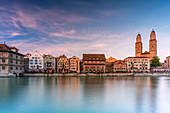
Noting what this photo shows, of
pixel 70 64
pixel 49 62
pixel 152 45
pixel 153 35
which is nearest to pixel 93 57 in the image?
pixel 70 64

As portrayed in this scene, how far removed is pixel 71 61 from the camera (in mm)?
109875

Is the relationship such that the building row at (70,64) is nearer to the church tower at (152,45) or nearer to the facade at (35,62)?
the facade at (35,62)

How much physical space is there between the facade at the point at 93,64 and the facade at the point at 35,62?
29731 millimetres

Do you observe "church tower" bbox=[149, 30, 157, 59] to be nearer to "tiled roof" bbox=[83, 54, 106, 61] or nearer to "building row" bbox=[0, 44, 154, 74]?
"building row" bbox=[0, 44, 154, 74]

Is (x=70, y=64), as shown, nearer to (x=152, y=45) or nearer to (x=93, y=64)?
(x=93, y=64)

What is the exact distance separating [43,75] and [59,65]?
18.6 m

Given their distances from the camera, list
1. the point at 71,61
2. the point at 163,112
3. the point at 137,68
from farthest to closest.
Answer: the point at 137,68 < the point at 71,61 < the point at 163,112

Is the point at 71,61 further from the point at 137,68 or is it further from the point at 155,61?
the point at 155,61

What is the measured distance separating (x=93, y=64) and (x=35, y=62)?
39.3 m

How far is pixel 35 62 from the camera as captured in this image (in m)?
104

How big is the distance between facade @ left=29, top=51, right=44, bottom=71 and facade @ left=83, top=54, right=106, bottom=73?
97.5 feet

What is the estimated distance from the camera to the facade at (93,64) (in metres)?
110

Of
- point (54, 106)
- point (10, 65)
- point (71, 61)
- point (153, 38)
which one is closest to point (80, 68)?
point (71, 61)

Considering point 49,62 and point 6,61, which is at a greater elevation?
point 6,61
